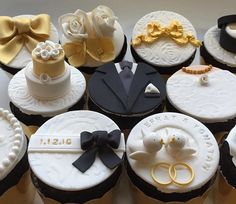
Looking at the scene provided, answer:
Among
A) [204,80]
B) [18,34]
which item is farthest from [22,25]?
[204,80]

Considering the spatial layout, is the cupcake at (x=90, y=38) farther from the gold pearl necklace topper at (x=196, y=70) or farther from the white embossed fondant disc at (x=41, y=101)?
the gold pearl necklace topper at (x=196, y=70)

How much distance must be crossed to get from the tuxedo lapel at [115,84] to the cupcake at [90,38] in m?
0.11

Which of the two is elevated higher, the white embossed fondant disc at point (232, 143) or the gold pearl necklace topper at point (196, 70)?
the gold pearl necklace topper at point (196, 70)

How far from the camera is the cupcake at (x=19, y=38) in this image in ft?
4.76

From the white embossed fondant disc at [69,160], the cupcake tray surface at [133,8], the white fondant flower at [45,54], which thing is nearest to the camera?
the white embossed fondant disc at [69,160]

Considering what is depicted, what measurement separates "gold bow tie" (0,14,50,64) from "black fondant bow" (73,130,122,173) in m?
0.52

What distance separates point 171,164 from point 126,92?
292 mm

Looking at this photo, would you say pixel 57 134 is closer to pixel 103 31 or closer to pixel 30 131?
pixel 30 131

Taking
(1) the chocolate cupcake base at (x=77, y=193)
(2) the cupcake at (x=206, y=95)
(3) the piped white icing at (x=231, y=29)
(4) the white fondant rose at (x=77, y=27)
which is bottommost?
(1) the chocolate cupcake base at (x=77, y=193)

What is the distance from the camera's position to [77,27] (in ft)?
4.62

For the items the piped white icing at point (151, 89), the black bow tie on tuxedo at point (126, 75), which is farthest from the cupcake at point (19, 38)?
the piped white icing at point (151, 89)

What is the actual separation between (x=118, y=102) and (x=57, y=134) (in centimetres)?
22

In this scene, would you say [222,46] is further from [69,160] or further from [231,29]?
[69,160]

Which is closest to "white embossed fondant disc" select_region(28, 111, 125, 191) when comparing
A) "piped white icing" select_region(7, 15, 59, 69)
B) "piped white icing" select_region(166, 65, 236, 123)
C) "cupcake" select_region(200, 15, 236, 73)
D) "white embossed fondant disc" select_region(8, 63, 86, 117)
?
"white embossed fondant disc" select_region(8, 63, 86, 117)
